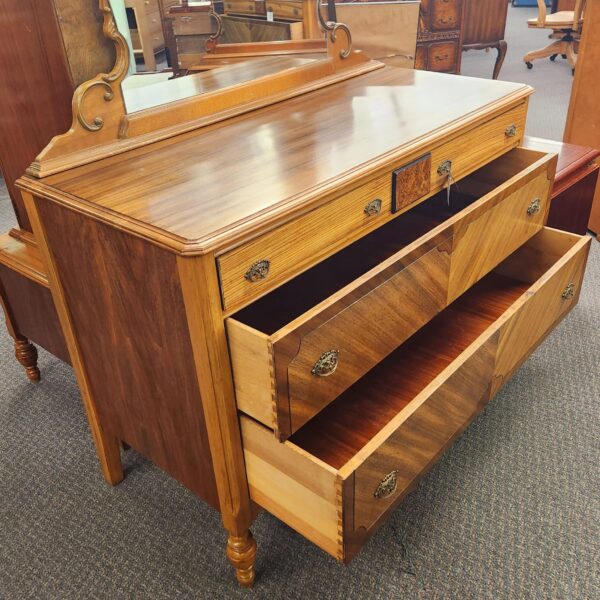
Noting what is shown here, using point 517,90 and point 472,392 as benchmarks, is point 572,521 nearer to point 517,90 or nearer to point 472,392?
point 472,392

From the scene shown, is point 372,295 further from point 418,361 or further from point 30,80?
point 30,80

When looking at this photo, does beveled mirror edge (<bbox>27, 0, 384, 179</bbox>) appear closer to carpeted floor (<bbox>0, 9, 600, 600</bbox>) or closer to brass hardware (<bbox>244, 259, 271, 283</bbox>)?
brass hardware (<bbox>244, 259, 271, 283</bbox>)

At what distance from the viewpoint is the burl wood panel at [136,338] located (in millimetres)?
802

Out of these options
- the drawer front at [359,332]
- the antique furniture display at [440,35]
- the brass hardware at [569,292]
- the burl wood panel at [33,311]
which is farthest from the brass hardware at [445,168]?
the antique furniture display at [440,35]

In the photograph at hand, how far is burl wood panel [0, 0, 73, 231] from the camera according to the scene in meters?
0.97

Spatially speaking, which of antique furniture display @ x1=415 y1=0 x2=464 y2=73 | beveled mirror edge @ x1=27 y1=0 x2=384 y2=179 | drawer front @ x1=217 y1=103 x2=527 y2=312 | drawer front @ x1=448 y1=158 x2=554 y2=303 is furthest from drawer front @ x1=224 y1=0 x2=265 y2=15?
antique furniture display @ x1=415 y1=0 x2=464 y2=73

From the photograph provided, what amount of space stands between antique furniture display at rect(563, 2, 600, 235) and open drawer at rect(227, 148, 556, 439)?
0.74 meters

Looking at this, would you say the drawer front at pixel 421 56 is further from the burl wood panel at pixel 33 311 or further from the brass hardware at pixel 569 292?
the burl wood panel at pixel 33 311

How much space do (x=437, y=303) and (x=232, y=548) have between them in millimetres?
511

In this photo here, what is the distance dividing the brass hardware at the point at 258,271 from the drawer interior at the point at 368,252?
24cm

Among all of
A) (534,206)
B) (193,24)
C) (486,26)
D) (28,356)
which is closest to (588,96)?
(534,206)

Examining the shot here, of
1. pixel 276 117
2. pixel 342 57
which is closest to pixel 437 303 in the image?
pixel 276 117

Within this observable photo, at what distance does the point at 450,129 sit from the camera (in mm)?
1039

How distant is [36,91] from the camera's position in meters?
1.05
